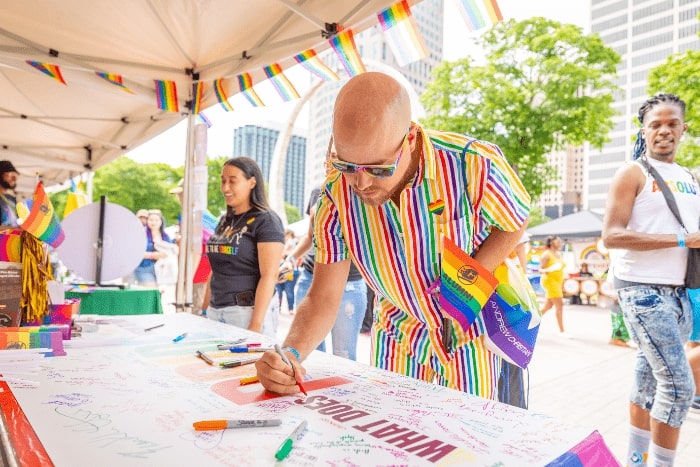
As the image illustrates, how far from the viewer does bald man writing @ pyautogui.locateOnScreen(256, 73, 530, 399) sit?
1.24m

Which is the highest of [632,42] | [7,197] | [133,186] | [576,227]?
[632,42]

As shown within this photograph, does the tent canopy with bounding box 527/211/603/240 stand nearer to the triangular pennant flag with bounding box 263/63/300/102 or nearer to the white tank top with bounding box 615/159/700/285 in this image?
the triangular pennant flag with bounding box 263/63/300/102

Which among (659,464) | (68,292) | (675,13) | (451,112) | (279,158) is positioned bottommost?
(659,464)

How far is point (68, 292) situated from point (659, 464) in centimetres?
327

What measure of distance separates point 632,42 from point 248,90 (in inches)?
3156

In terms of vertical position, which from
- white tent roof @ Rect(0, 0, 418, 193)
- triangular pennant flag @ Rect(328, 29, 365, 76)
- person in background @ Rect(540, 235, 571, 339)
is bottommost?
person in background @ Rect(540, 235, 571, 339)

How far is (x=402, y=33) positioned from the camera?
2.91 metres

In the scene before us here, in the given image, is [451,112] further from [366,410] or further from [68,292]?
[366,410]

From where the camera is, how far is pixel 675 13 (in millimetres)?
63906

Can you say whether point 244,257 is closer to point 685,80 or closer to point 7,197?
point 7,197

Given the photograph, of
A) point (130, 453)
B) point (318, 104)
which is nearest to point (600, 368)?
point (130, 453)

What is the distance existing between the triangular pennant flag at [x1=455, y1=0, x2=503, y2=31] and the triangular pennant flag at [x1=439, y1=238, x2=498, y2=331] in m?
1.69

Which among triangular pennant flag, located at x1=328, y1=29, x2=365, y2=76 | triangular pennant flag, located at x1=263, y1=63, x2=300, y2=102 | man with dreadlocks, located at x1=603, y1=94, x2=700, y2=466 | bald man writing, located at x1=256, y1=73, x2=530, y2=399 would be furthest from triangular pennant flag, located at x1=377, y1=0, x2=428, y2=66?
bald man writing, located at x1=256, y1=73, x2=530, y2=399

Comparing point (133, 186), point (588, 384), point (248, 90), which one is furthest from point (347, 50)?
point (133, 186)
